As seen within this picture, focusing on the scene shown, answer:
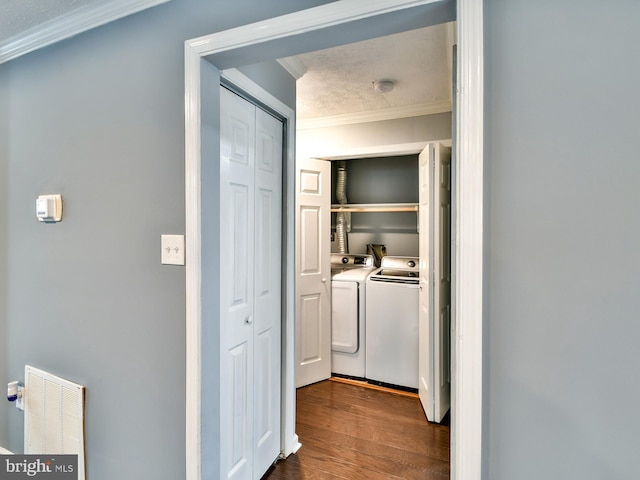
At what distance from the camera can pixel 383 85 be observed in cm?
238

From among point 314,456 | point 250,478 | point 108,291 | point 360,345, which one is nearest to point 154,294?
point 108,291

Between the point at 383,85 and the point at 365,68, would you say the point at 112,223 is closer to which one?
the point at 365,68

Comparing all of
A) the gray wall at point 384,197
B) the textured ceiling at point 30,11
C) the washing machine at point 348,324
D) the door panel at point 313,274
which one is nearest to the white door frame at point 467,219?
the textured ceiling at point 30,11

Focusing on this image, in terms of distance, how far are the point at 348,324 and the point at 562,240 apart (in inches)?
97.2

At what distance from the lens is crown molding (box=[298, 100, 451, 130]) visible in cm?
277

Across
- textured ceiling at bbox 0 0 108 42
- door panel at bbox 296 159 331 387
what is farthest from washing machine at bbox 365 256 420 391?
textured ceiling at bbox 0 0 108 42

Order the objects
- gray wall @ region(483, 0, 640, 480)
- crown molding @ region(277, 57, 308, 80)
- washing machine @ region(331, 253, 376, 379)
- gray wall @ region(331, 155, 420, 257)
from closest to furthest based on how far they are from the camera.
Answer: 1. gray wall @ region(483, 0, 640, 480)
2. crown molding @ region(277, 57, 308, 80)
3. washing machine @ region(331, 253, 376, 379)
4. gray wall @ region(331, 155, 420, 257)

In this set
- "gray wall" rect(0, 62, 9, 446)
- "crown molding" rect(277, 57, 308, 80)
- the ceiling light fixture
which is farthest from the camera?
the ceiling light fixture

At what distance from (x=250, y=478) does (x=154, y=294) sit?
1.16 metres

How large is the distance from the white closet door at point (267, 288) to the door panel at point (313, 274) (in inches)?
35.1

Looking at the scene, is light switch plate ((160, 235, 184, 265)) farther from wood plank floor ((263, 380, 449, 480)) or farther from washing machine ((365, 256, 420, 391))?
washing machine ((365, 256, 420, 391))

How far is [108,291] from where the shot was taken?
1441 millimetres

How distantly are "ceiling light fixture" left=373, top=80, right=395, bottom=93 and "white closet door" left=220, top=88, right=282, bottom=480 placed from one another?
857 millimetres

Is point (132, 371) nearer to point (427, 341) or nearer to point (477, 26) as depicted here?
point (477, 26)
